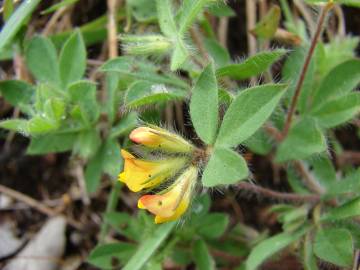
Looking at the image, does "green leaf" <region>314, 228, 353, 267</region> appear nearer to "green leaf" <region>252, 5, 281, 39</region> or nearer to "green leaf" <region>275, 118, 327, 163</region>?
"green leaf" <region>275, 118, 327, 163</region>

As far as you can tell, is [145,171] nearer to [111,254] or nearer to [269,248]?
[269,248]

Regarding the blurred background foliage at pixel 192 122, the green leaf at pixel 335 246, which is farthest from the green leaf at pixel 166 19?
the green leaf at pixel 335 246

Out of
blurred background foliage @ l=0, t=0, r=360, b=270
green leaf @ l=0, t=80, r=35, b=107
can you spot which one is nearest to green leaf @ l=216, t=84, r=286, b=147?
blurred background foliage @ l=0, t=0, r=360, b=270

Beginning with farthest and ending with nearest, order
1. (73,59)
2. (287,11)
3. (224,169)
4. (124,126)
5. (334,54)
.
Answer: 1. (287,11)
2. (334,54)
3. (73,59)
4. (124,126)
5. (224,169)

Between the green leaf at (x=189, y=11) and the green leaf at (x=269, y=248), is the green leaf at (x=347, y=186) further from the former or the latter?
the green leaf at (x=189, y=11)

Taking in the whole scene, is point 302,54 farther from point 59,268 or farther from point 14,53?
point 59,268

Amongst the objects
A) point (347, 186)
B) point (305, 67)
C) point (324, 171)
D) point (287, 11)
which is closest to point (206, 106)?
point (305, 67)
